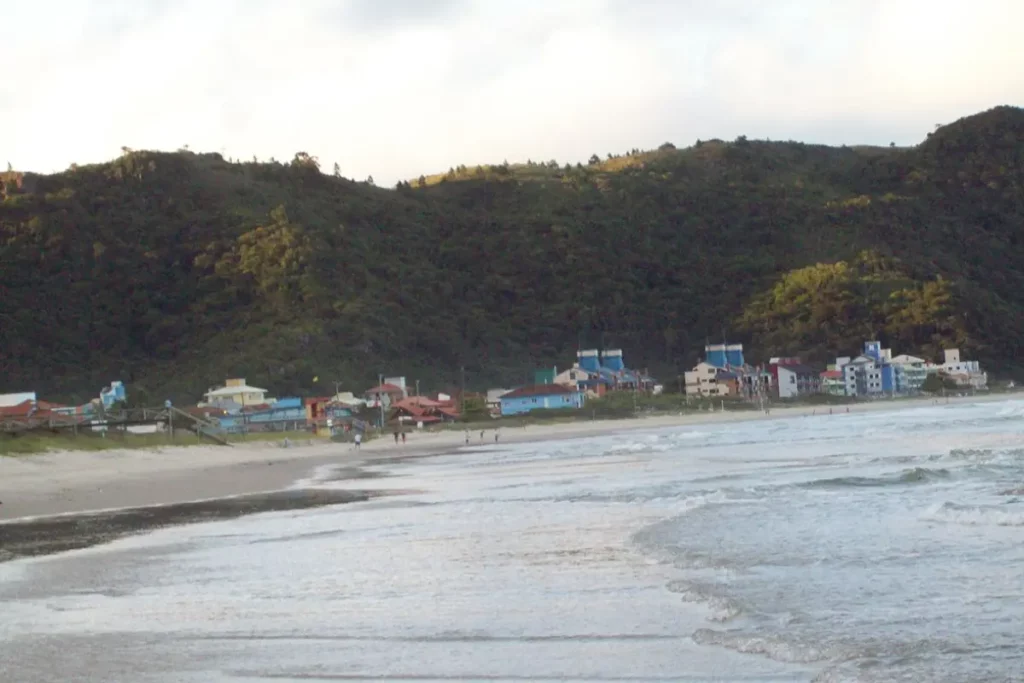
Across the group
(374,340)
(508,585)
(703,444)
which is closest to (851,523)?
(508,585)

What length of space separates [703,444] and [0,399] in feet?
119

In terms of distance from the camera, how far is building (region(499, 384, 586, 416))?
71.2 m

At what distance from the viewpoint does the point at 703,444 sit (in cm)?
3834

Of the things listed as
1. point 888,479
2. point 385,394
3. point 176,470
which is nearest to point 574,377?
point 385,394

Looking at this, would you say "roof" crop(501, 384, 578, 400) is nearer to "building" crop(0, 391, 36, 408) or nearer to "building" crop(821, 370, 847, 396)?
"building" crop(821, 370, 847, 396)

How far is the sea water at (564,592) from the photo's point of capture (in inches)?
281

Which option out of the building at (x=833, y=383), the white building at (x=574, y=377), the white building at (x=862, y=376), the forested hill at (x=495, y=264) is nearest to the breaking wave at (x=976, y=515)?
the forested hill at (x=495, y=264)

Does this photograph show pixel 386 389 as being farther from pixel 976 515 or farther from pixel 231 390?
pixel 976 515

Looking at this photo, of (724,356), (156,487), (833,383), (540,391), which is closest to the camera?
(156,487)

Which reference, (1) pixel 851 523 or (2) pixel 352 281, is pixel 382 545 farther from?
(2) pixel 352 281

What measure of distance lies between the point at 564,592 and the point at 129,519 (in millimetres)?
10305

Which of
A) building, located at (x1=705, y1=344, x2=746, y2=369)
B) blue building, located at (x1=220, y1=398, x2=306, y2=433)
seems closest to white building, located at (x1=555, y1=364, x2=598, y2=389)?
building, located at (x1=705, y1=344, x2=746, y2=369)

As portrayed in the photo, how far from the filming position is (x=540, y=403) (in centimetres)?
7288

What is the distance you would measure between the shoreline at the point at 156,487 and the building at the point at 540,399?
2451 cm
